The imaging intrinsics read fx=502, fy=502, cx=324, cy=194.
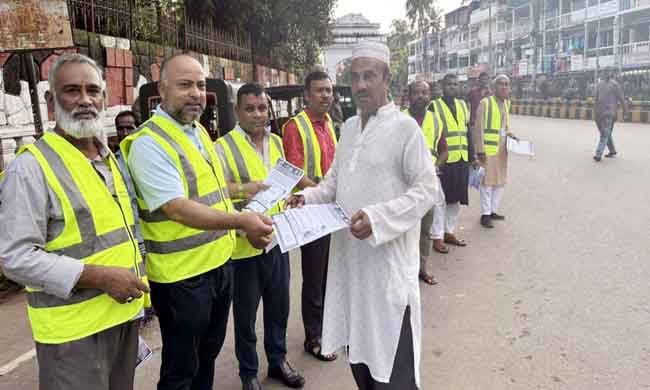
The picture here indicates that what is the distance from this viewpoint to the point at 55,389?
177 cm

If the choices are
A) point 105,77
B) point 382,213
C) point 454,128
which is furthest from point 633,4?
point 382,213

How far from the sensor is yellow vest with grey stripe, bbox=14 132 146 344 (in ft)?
5.77

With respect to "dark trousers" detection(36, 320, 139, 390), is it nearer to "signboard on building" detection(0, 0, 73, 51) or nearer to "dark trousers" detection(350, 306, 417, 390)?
"dark trousers" detection(350, 306, 417, 390)

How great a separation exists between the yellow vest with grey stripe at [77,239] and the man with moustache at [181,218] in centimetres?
29

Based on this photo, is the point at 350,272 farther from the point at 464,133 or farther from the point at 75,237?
the point at 464,133

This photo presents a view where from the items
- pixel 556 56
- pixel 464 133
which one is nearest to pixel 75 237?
pixel 464 133

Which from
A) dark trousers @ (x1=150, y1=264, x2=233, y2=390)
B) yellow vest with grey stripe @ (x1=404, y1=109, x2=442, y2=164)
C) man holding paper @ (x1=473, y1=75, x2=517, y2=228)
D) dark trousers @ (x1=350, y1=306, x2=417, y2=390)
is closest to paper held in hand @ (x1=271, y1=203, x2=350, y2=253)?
dark trousers @ (x1=150, y1=264, x2=233, y2=390)

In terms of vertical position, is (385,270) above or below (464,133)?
below

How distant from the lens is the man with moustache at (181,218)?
213 centimetres

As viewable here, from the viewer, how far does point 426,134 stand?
4.99 meters

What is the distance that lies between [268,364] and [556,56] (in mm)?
39553

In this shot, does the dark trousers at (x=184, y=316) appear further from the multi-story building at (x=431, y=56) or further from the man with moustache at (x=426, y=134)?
the multi-story building at (x=431, y=56)

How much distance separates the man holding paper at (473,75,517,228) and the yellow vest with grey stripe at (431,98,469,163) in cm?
83

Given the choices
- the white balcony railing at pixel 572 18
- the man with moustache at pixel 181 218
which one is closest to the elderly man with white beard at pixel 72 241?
the man with moustache at pixel 181 218
